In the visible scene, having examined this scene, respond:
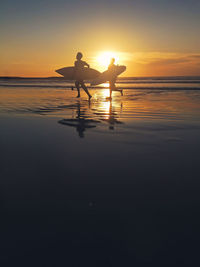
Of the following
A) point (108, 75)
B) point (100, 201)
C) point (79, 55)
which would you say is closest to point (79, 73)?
point (79, 55)

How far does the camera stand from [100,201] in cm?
229

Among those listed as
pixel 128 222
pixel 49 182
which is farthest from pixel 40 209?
pixel 128 222

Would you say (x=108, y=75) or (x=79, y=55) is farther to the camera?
(x=108, y=75)

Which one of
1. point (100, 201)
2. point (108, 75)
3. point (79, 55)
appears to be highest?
point (79, 55)

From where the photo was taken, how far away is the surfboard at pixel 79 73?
43.7 ft

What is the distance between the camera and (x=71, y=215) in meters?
2.07

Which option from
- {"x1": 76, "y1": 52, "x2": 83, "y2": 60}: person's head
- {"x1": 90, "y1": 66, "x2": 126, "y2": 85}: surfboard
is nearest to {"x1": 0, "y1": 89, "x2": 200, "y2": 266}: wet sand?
{"x1": 90, "y1": 66, "x2": 126, "y2": 85}: surfboard

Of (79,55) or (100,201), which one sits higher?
(79,55)

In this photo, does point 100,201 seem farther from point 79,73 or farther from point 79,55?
point 79,55

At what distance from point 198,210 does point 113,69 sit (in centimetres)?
1198

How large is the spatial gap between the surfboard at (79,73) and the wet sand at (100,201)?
9.52 metres

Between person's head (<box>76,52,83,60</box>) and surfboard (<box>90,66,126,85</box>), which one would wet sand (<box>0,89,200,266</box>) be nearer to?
surfboard (<box>90,66,126,85</box>)

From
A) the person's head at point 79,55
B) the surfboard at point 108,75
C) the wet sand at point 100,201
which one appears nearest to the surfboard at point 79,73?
the surfboard at point 108,75

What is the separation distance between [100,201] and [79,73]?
11857 mm
